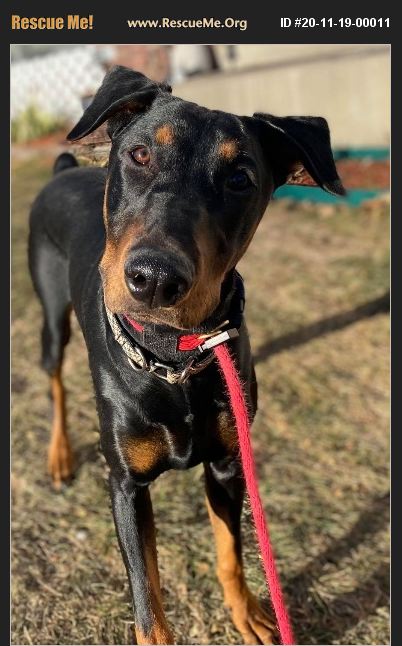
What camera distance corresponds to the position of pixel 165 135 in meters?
2.11

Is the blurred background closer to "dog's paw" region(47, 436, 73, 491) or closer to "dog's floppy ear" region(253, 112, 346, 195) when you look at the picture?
"dog's paw" region(47, 436, 73, 491)

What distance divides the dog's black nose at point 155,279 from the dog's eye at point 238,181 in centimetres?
51

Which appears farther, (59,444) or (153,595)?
(59,444)

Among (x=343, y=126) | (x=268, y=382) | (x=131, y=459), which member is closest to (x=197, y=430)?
(x=131, y=459)

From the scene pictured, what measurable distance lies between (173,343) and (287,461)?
1.96m

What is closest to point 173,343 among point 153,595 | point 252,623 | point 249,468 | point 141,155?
point 249,468

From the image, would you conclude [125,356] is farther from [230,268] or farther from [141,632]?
[141,632]

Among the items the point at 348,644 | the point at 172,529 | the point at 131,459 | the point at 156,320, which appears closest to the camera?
the point at 156,320

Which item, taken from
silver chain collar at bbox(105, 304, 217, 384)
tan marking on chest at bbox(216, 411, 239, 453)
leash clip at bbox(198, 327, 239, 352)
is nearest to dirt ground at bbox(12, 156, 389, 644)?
tan marking on chest at bbox(216, 411, 239, 453)

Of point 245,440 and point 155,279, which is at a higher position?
point 155,279

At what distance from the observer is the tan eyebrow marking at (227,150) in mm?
2107

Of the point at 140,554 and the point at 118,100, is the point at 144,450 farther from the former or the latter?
the point at 118,100

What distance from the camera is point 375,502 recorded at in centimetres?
363

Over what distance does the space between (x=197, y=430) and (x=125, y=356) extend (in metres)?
0.37
